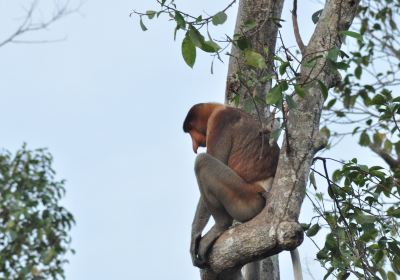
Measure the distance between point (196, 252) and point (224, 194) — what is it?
0.37m

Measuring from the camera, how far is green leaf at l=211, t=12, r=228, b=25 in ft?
11.4

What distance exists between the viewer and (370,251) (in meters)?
4.35

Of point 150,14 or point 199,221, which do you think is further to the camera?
point 199,221

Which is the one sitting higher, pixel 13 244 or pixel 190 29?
pixel 13 244

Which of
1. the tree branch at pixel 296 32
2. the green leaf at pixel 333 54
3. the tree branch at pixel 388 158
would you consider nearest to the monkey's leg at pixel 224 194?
the tree branch at pixel 296 32

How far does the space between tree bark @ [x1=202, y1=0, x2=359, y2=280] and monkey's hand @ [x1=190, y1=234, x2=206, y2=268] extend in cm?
26

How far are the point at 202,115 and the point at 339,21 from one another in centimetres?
135

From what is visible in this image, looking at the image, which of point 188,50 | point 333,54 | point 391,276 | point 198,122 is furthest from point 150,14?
point 391,276

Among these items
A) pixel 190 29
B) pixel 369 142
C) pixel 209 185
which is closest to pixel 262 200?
pixel 209 185

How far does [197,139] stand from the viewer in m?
4.91

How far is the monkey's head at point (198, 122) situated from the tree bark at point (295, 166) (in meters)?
1.15

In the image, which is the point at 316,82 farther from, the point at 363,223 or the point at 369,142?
the point at 369,142

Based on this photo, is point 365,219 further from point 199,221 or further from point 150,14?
point 150,14

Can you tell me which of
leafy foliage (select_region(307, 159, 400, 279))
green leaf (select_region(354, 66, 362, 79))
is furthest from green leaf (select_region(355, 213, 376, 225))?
green leaf (select_region(354, 66, 362, 79))
